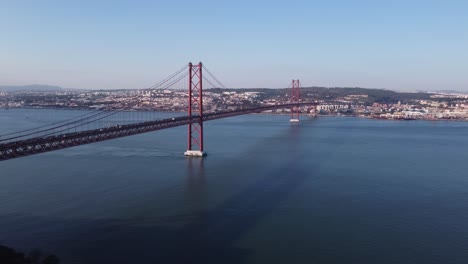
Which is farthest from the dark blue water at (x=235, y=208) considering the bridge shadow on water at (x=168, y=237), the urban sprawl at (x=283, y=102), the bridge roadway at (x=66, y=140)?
the urban sprawl at (x=283, y=102)

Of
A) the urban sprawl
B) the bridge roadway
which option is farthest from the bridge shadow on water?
the urban sprawl

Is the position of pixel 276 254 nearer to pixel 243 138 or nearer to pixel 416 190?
pixel 416 190

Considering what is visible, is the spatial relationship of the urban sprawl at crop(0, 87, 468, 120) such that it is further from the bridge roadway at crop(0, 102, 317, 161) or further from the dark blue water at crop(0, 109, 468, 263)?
the bridge roadway at crop(0, 102, 317, 161)

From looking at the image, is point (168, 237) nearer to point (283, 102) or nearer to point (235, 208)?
point (235, 208)

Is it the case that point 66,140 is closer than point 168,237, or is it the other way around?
point 168,237

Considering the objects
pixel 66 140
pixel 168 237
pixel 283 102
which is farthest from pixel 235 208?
pixel 283 102

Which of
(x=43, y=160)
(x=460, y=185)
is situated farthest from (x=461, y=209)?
(x=43, y=160)
